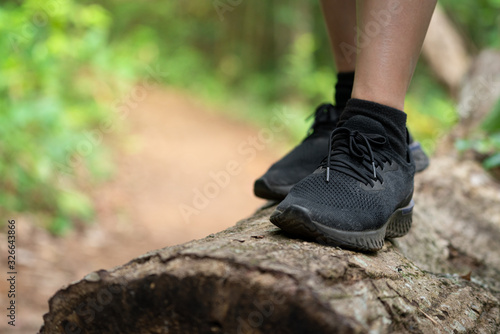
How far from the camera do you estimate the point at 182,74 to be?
11.3 metres

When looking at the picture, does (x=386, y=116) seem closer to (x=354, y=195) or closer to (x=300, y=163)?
(x=354, y=195)

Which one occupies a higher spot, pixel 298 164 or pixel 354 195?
pixel 298 164

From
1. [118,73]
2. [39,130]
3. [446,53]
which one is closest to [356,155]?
[39,130]

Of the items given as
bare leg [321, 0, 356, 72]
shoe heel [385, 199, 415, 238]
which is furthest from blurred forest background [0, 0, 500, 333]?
shoe heel [385, 199, 415, 238]

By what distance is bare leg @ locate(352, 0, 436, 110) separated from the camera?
4.19 ft

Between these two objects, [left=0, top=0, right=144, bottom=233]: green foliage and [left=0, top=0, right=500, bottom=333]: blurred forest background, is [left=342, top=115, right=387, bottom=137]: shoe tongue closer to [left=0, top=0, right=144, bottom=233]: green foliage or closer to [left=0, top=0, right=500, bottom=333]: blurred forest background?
[left=0, top=0, right=500, bottom=333]: blurred forest background

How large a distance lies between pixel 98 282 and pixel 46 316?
196 millimetres

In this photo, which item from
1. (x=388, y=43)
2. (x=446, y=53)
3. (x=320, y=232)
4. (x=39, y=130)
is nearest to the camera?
(x=320, y=232)

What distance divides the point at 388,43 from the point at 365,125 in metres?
0.24

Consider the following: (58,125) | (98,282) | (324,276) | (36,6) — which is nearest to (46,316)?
(98,282)

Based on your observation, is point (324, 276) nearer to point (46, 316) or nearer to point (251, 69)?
point (46, 316)

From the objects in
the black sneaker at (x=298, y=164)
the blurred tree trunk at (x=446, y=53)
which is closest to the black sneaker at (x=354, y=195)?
the black sneaker at (x=298, y=164)

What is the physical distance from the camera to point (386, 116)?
1.36m

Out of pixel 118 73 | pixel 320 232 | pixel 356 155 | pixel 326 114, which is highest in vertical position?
pixel 118 73
